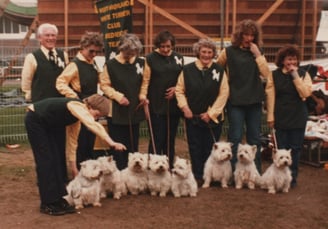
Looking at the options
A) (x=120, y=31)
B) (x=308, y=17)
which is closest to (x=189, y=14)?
(x=308, y=17)

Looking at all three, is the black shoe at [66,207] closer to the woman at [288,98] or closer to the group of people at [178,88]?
the group of people at [178,88]

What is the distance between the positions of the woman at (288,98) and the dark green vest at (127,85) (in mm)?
1593

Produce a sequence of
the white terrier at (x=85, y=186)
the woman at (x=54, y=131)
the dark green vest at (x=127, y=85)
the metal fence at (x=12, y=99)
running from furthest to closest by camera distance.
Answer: the metal fence at (x=12, y=99) → the dark green vest at (x=127, y=85) → the white terrier at (x=85, y=186) → the woman at (x=54, y=131)

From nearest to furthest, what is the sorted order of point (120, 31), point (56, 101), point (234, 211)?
point (56, 101) → point (234, 211) → point (120, 31)

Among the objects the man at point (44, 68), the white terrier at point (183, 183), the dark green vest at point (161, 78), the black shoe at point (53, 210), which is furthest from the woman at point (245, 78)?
the black shoe at point (53, 210)

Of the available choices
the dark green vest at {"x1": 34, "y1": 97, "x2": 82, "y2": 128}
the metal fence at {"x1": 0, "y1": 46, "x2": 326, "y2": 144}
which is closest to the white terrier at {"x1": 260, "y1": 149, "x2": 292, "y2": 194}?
the dark green vest at {"x1": 34, "y1": 97, "x2": 82, "y2": 128}

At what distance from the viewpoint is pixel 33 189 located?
6.41 metres

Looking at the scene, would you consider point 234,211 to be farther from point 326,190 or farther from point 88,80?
point 88,80

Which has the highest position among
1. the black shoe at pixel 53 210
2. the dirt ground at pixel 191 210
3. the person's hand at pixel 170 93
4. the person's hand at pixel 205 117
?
the person's hand at pixel 170 93

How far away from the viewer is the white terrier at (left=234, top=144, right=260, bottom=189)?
20.4 feet

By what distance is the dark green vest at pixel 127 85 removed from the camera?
20.6 ft

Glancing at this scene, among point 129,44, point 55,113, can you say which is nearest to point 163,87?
point 129,44

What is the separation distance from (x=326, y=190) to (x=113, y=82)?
292cm

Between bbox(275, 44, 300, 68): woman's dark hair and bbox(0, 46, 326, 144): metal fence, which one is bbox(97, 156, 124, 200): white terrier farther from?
bbox(0, 46, 326, 144): metal fence
